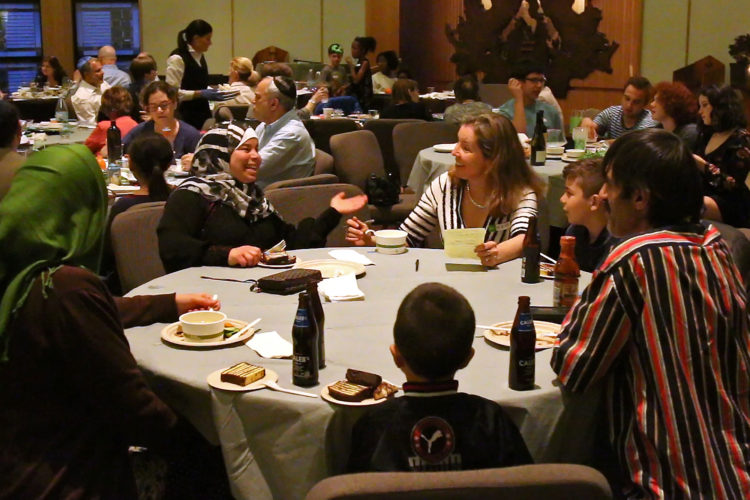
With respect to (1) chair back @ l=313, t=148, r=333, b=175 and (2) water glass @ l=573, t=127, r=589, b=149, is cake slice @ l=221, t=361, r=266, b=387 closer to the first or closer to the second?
(1) chair back @ l=313, t=148, r=333, b=175

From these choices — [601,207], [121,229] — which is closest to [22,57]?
[121,229]

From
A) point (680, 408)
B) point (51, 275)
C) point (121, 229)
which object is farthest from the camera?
point (121, 229)

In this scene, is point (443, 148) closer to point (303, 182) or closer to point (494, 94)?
point (303, 182)

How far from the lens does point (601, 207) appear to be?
3.38 m

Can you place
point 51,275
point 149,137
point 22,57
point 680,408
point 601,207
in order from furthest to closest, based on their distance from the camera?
1. point 22,57
2. point 149,137
3. point 601,207
4. point 680,408
5. point 51,275

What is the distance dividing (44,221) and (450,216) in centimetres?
216

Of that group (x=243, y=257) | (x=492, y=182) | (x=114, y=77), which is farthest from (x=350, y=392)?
(x=114, y=77)

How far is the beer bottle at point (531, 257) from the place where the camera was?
3.02m

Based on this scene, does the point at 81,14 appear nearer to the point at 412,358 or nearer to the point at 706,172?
the point at 706,172

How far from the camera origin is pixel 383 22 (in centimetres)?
1467

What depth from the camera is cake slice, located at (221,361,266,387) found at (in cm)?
→ 214

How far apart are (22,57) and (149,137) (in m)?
10.5

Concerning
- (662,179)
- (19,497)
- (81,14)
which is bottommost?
(19,497)

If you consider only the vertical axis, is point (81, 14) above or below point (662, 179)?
above
